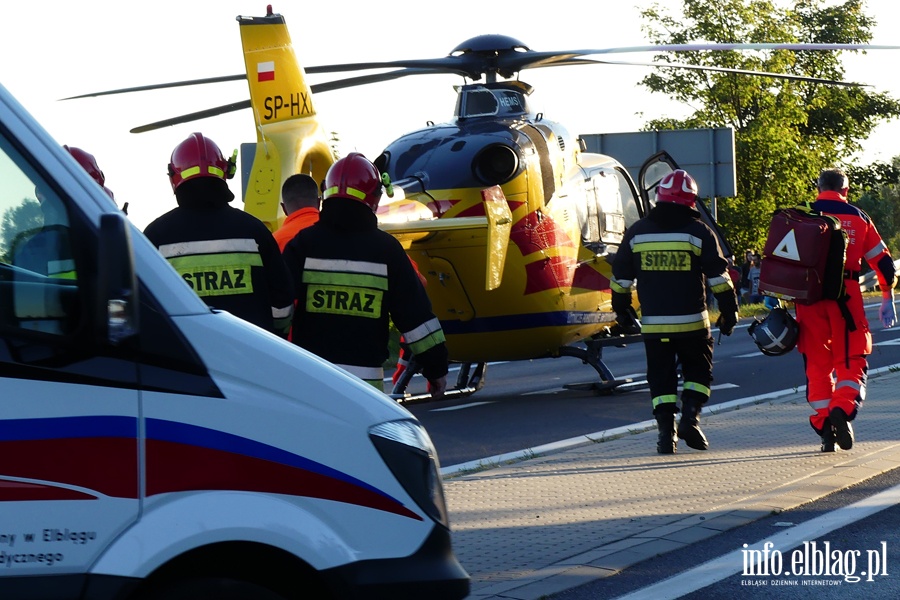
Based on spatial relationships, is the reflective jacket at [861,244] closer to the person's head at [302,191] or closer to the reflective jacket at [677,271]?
the reflective jacket at [677,271]

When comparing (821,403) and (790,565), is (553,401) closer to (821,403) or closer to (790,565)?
(821,403)

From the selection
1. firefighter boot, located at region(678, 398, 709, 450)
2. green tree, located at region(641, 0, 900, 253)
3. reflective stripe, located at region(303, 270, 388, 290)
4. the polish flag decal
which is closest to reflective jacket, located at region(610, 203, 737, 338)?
firefighter boot, located at region(678, 398, 709, 450)

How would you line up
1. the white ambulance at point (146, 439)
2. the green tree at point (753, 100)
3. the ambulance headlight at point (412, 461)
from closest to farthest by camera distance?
the white ambulance at point (146, 439), the ambulance headlight at point (412, 461), the green tree at point (753, 100)

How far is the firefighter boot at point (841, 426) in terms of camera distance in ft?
30.8

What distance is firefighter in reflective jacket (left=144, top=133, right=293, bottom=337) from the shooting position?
6.20 meters

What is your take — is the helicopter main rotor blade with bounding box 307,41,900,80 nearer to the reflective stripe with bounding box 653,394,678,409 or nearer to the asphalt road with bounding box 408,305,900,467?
the asphalt road with bounding box 408,305,900,467

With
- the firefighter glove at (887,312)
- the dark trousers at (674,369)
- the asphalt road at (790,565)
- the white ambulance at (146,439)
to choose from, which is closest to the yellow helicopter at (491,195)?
the firefighter glove at (887,312)

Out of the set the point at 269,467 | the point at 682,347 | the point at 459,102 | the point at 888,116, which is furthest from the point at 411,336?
the point at 888,116

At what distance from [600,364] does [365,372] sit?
26.4 feet

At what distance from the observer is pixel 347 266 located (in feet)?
21.4

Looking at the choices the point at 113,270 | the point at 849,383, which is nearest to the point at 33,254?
the point at 113,270

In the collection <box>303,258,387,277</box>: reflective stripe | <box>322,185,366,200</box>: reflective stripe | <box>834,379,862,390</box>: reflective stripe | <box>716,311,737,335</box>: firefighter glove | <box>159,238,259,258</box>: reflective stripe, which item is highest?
<box>322,185,366,200</box>: reflective stripe

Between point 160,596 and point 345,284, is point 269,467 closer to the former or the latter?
point 160,596

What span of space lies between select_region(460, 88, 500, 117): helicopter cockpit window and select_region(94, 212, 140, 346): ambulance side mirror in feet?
35.4
